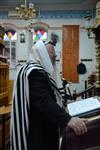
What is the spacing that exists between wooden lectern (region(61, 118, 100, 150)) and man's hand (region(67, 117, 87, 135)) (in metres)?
0.02

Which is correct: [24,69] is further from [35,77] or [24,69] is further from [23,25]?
[23,25]

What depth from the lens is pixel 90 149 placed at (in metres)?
1.51

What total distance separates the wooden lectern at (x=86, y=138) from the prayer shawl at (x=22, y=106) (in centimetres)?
51

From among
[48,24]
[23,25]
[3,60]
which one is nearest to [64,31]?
[48,24]

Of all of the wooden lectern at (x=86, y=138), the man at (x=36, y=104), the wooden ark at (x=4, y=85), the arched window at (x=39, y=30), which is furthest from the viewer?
the arched window at (x=39, y=30)

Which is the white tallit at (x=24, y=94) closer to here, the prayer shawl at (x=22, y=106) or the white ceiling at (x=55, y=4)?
the prayer shawl at (x=22, y=106)

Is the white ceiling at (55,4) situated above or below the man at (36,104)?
above

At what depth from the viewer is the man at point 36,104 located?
6.31 ft

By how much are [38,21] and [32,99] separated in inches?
486

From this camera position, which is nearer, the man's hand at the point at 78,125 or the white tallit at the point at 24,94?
the man's hand at the point at 78,125

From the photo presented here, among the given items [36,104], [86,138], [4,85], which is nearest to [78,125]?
A: [86,138]

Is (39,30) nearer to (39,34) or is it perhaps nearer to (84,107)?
(39,34)

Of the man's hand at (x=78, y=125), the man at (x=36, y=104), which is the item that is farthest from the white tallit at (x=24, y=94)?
the man's hand at (x=78, y=125)

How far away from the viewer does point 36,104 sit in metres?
1.88
